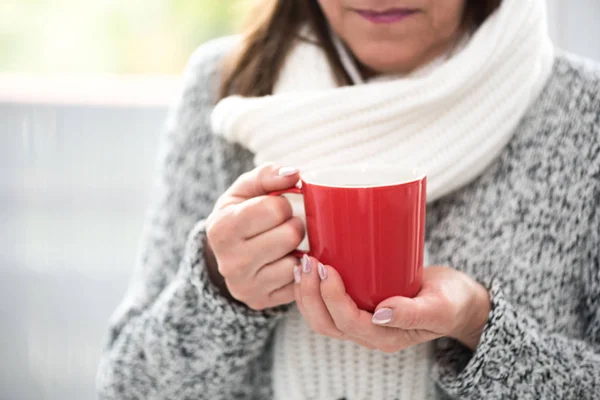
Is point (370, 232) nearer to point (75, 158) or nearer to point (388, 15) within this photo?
point (388, 15)

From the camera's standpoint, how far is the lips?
0.74 m

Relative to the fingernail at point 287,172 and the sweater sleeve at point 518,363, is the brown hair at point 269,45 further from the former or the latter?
the sweater sleeve at point 518,363

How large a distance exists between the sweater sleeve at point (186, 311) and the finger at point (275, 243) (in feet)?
0.40

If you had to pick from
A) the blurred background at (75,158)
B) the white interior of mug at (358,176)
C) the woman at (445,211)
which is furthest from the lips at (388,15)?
the blurred background at (75,158)

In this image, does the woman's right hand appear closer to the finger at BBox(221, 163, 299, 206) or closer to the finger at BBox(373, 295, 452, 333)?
the finger at BBox(221, 163, 299, 206)

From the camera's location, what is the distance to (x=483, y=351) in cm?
63

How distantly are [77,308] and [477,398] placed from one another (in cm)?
102

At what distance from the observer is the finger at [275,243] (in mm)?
602

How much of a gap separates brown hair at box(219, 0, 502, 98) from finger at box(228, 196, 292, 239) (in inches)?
12.4

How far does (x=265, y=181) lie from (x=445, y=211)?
300mm

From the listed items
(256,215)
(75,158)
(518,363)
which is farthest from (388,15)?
(75,158)

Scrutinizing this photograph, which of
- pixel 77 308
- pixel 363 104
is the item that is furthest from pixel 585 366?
pixel 77 308

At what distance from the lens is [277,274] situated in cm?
62

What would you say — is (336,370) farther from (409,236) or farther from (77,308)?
(77,308)
